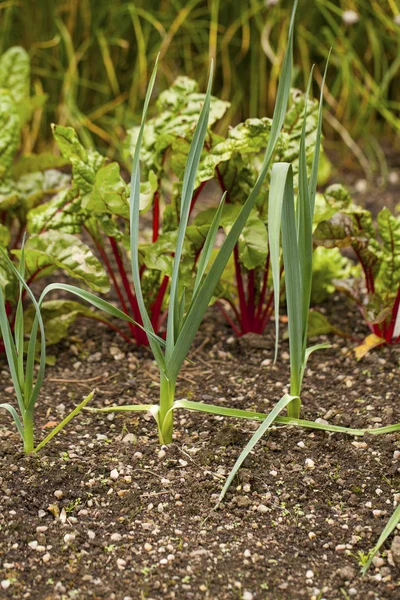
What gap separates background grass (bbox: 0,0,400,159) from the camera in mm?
3312

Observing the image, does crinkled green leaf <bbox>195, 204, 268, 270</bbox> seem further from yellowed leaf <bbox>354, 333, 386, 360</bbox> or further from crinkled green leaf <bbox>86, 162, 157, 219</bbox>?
yellowed leaf <bbox>354, 333, 386, 360</bbox>

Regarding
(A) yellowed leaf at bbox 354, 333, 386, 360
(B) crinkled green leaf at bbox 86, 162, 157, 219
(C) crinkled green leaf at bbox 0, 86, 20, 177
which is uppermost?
(C) crinkled green leaf at bbox 0, 86, 20, 177

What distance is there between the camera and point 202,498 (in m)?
1.49

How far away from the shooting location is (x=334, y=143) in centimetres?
364

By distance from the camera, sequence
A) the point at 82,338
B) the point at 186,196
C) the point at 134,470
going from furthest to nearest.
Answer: the point at 82,338, the point at 134,470, the point at 186,196

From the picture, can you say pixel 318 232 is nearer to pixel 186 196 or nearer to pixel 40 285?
pixel 186 196

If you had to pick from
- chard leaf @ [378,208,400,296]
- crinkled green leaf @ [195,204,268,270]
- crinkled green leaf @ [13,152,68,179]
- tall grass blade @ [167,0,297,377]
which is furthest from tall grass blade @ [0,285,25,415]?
chard leaf @ [378,208,400,296]

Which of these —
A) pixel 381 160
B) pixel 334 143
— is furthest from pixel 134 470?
pixel 334 143

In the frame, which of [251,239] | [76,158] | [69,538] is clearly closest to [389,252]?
[251,239]

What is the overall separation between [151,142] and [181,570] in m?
1.08

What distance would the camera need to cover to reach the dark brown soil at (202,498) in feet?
4.30

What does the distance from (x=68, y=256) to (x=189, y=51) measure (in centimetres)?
198

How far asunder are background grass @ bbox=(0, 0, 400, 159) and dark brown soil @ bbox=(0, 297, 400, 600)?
1770mm

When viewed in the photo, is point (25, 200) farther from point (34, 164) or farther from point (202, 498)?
point (202, 498)
